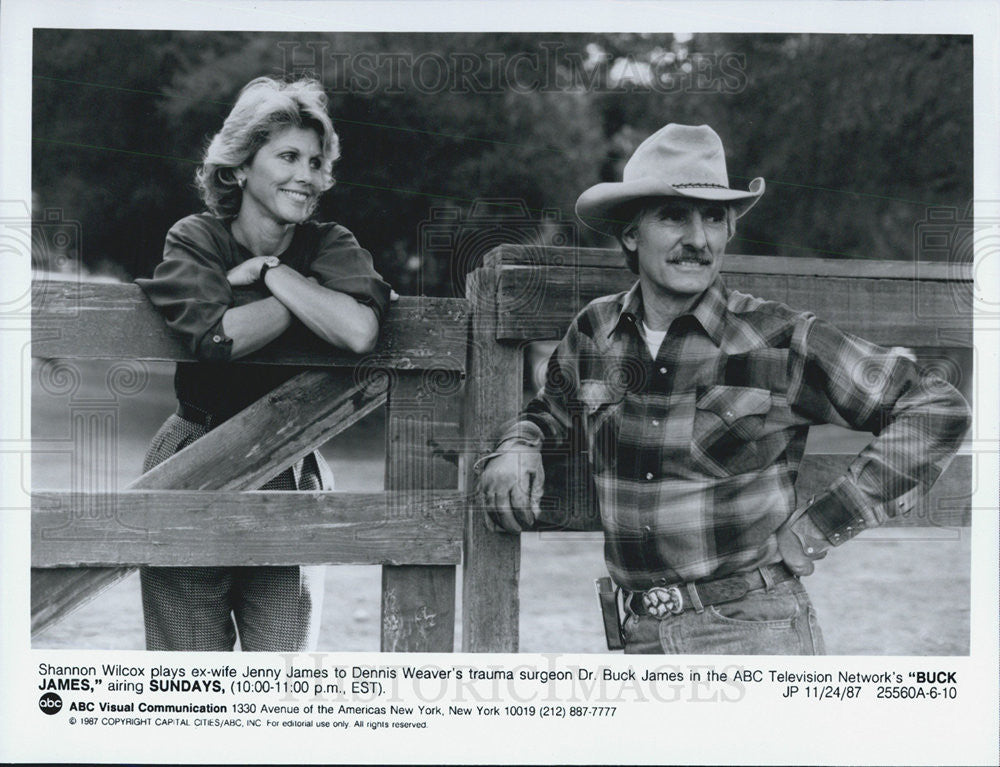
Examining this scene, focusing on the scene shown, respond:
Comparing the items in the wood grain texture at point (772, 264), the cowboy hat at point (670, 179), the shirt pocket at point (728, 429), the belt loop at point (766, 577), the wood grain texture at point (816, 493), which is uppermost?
the cowboy hat at point (670, 179)

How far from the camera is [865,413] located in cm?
311

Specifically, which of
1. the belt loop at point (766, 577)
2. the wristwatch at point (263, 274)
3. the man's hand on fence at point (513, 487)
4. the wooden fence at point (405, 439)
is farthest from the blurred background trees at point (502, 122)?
the belt loop at point (766, 577)

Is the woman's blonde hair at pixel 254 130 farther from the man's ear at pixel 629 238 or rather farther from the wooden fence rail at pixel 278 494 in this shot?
the man's ear at pixel 629 238

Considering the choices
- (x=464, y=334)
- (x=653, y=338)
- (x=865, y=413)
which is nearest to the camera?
(x=865, y=413)

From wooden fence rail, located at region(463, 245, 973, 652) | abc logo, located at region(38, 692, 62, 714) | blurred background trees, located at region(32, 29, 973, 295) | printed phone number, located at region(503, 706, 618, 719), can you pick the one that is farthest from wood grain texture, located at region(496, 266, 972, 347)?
abc logo, located at region(38, 692, 62, 714)

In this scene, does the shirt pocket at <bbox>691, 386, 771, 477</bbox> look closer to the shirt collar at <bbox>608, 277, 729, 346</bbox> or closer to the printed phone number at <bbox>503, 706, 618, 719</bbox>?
the shirt collar at <bbox>608, 277, 729, 346</bbox>

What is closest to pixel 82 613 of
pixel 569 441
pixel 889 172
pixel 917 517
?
pixel 569 441

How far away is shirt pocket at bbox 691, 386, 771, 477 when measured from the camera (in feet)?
10.3

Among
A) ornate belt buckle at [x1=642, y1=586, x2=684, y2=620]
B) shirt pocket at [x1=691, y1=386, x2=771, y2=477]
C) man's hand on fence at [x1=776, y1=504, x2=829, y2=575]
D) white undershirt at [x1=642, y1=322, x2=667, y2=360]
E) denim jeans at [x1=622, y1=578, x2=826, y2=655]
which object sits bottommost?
denim jeans at [x1=622, y1=578, x2=826, y2=655]

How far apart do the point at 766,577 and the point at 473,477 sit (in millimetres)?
896

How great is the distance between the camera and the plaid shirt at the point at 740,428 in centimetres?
313

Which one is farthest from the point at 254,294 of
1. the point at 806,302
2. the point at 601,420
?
the point at 806,302

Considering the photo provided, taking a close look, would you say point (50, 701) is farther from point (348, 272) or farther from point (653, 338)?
point (653, 338)

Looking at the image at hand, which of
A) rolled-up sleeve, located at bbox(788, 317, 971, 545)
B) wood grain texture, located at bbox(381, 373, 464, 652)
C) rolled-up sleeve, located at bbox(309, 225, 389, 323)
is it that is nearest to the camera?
rolled-up sleeve, located at bbox(788, 317, 971, 545)
